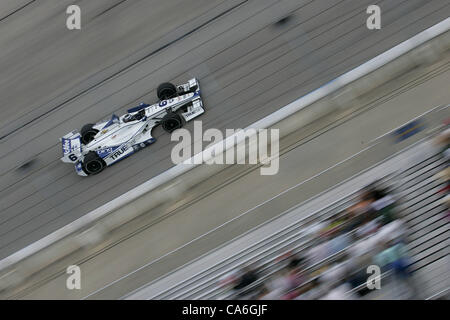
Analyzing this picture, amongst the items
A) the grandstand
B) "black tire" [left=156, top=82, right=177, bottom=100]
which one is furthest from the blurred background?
"black tire" [left=156, top=82, right=177, bottom=100]

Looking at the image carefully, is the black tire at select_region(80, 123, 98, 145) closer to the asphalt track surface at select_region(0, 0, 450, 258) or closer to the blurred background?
the blurred background

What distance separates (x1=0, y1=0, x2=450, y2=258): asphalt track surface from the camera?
16891mm

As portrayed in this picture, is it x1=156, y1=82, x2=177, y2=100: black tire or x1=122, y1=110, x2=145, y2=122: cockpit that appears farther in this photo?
x1=156, y1=82, x2=177, y2=100: black tire

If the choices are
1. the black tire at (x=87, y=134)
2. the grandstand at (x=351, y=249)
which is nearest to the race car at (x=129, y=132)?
the black tire at (x=87, y=134)

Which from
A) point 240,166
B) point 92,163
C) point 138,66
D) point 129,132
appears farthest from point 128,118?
point 240,166

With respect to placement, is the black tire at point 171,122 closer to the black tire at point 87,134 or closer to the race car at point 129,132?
the race car at point 129,132

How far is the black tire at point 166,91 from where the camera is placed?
17.0 meters

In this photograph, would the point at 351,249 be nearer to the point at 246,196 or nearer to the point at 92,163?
the point at 246,196

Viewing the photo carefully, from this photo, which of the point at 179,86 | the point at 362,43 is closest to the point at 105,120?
the point at 179,86

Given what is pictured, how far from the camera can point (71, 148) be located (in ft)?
55.3

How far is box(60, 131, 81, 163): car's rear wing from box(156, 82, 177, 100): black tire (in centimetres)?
233

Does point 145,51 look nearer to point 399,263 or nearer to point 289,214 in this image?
point 289,214

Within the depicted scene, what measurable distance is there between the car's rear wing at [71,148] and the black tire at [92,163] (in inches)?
10.5

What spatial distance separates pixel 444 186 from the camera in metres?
14.6
